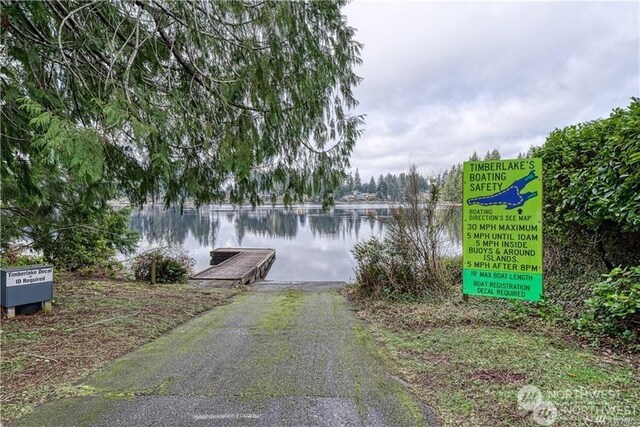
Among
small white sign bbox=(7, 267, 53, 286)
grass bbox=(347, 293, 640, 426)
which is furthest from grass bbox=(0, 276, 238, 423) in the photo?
grass bbox=(347, 293, 640, 426)

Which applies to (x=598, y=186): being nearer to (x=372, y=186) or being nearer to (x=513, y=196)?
(x=513, y=196)

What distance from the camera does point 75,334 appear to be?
12.4 feet

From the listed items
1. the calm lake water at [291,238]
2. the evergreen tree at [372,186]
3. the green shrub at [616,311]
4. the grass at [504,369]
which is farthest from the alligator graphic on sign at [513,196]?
the evergreen tree at [372,186]

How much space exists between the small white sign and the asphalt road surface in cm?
195

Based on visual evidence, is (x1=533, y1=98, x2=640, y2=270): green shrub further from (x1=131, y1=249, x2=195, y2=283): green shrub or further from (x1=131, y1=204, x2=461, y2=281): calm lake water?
(x1=131, y1=249, x2=195, y2=283): green shrub

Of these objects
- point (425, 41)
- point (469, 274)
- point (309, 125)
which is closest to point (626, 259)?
point (469, 274)

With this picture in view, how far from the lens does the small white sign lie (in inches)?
166

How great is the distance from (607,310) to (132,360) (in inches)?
176

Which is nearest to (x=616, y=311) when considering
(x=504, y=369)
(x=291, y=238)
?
(x=504, y=369)

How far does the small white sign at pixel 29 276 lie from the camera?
4215 mm

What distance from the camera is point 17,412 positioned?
2229mm

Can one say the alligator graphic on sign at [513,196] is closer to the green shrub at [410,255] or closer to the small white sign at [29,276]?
the green shrub at [410,255]

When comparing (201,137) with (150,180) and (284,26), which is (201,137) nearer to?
(150,180)

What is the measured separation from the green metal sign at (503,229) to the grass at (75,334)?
403 cm
